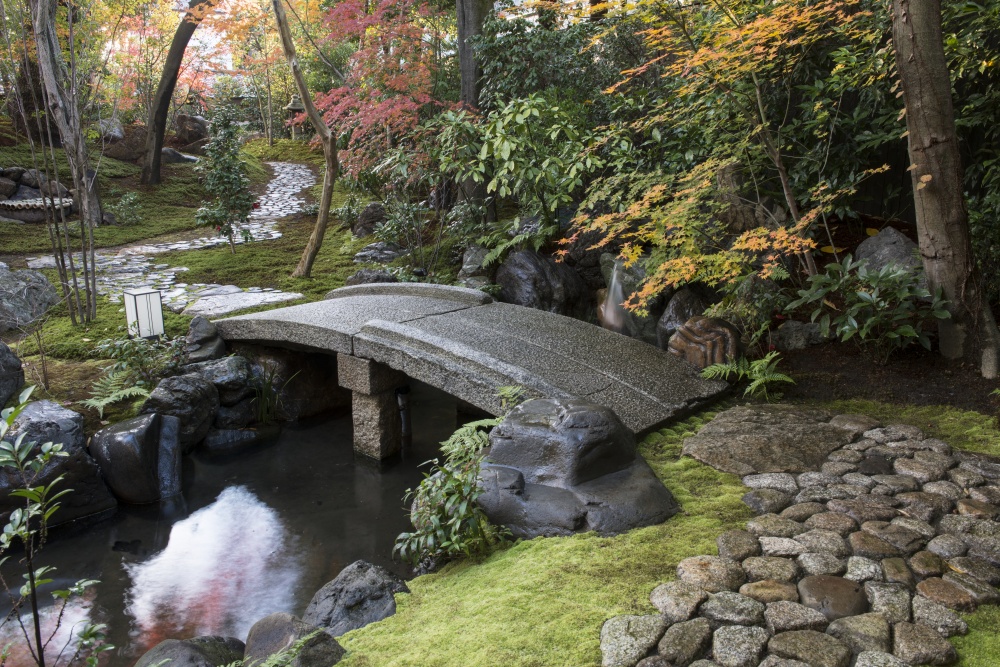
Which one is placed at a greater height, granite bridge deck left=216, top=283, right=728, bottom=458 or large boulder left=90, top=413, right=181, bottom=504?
granite bridge deck left=216, top=283, right=728, bottom=458

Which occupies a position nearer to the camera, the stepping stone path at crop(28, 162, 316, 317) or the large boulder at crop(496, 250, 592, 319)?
the large boulder at crop(496, 250, 592, 319)

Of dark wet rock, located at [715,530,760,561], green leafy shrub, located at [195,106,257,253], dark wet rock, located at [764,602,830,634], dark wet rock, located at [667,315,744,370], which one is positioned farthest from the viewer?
green leafy shrub, located at [195,106,257,253]

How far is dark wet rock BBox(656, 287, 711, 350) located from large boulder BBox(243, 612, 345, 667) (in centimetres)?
483

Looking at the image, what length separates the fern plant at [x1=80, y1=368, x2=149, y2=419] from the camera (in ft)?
21.0

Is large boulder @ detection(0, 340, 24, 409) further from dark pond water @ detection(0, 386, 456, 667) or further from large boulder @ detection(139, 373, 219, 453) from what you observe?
dark pond water @ detection(0, 386, 456, 667)

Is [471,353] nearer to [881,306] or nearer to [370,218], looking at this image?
[881,306]

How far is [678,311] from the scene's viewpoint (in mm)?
7285

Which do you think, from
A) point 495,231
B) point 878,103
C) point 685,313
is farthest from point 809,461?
point 495,231

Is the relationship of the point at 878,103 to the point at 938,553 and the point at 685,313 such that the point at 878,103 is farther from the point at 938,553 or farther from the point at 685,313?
the point at 938,553

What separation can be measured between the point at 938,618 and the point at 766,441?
198 centimetres

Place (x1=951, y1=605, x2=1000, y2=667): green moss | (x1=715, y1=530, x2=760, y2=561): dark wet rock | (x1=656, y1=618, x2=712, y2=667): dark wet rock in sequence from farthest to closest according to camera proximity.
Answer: (x1=715, y1=530, x2=760, y2=561): dark wet rock → (x1=656, y1=618, x2=712, y2=667): dark wet rock → (x1=951, y1=605, x2=1000, y2=667): green moss

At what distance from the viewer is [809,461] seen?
4.46 meters

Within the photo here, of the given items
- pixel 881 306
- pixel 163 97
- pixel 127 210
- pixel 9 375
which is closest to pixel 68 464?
pixel 9 375

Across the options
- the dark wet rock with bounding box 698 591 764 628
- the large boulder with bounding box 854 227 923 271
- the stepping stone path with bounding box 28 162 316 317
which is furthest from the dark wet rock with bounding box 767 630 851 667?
the stepping stone path with bounding box 28 162 316 317
